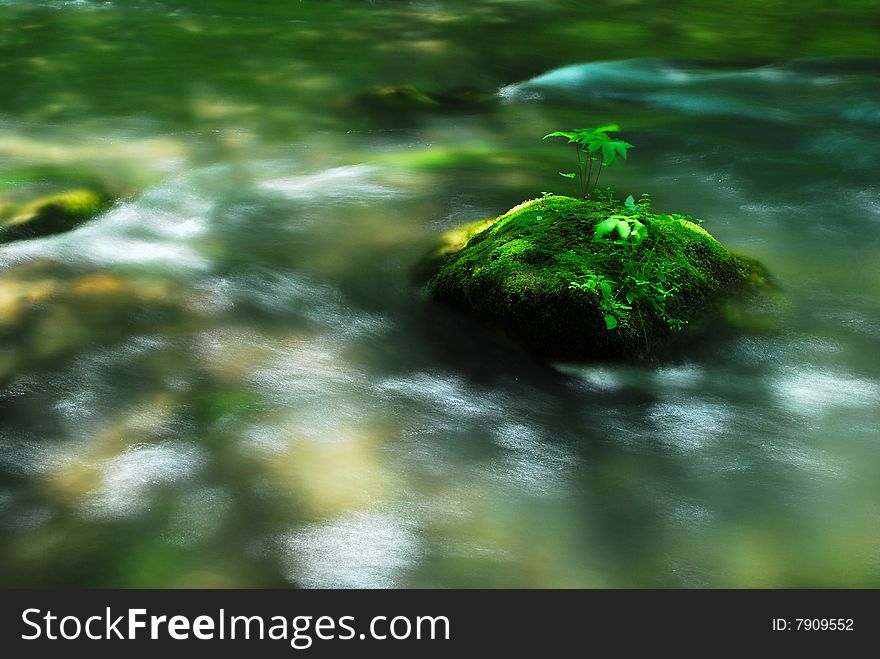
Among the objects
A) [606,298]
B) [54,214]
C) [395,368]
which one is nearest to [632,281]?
[606,298]

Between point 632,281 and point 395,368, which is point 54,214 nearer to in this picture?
point 395,368

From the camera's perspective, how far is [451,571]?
3.31 meters

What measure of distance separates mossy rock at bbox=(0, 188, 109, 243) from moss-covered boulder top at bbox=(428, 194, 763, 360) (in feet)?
8.43

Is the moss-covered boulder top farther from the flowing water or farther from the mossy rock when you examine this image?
the mossy rock

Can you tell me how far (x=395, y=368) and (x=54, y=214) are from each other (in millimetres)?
2965

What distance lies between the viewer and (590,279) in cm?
443

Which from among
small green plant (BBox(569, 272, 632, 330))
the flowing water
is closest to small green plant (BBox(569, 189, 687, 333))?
small green plant (BBox(569, 272, 632, 330))

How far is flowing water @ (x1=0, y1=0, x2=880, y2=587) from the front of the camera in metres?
3.42

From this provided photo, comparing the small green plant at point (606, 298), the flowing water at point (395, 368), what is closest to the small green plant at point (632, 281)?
the small green plant at point (606, 298)

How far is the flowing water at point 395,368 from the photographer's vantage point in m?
3.42

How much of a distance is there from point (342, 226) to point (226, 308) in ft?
4.30

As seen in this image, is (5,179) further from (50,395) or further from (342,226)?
(50,395)

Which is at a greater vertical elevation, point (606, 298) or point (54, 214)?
point (54, 214)
